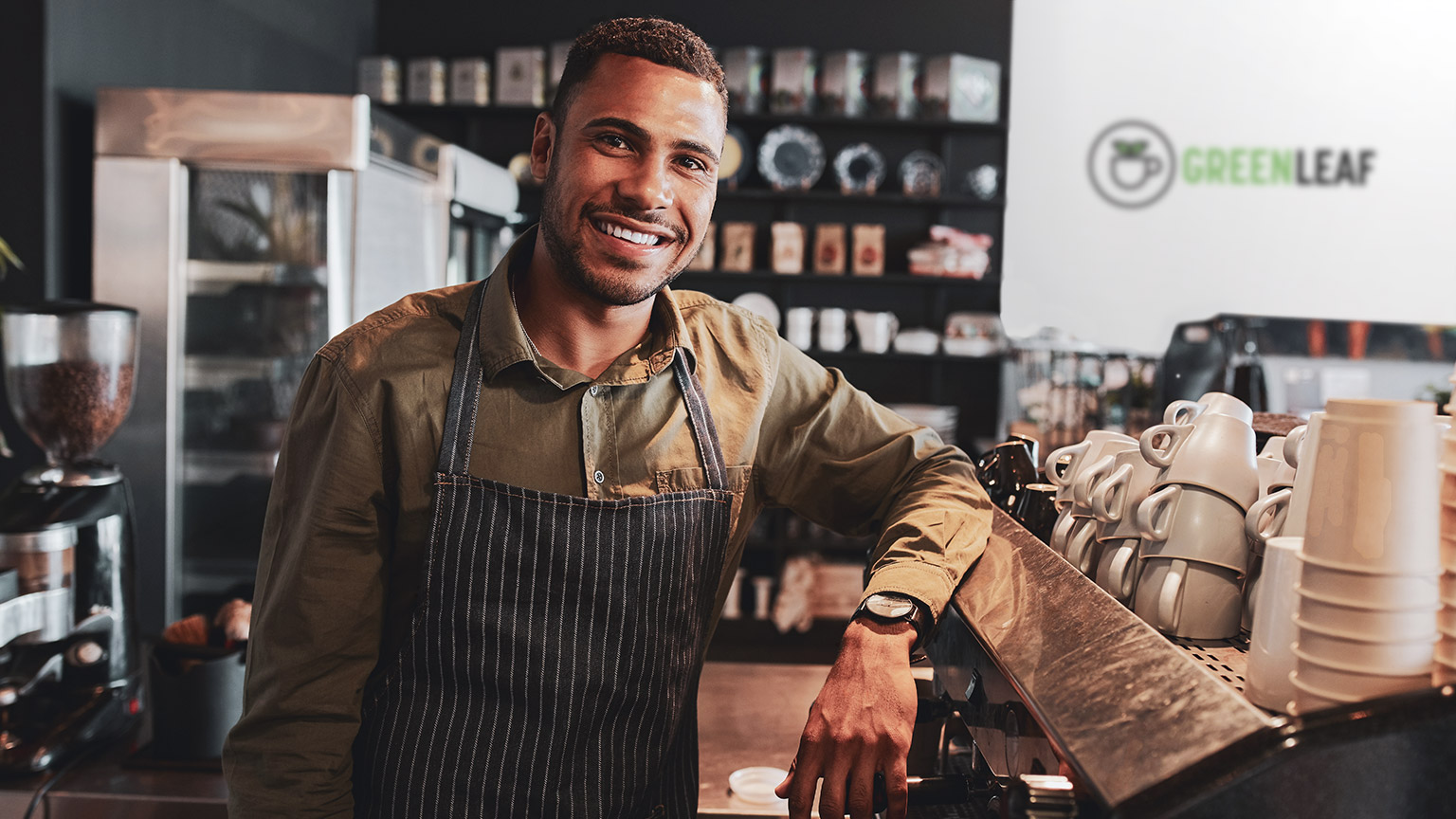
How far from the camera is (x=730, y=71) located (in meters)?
5.00

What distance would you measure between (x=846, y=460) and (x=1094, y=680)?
75 cm

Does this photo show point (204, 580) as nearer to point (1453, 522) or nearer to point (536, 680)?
point (536, 680)

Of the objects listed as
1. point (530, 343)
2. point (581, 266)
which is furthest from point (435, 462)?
point (581, 266)

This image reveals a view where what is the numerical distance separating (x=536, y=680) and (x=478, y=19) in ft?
15.3

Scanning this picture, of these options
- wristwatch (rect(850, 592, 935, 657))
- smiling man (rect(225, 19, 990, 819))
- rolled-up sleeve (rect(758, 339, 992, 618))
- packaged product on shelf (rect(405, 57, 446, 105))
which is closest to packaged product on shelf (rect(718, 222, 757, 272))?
packaged product on shelf (rect(405, 57, 446, 105))

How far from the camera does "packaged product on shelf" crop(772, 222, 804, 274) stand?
5.01m

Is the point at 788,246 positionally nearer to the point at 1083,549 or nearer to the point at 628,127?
the point at 628,127

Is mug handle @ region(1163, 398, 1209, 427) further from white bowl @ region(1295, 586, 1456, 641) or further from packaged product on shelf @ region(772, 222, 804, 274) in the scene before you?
packaged product on shelf @ region(772, 222, 804, 274)

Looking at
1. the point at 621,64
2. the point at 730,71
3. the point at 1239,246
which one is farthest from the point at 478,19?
the point at 621,64

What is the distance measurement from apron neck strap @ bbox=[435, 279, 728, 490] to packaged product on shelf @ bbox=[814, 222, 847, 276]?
3.62 metres

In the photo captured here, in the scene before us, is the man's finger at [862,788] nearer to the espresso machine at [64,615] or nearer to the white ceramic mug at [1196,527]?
the white ceramic mug at [1196,527]

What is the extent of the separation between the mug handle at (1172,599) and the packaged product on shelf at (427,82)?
4727mm

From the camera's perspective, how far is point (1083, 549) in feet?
3.94

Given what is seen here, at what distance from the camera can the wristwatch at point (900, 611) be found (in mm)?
1271
